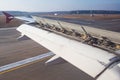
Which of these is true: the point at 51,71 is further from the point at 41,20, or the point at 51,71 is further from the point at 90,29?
the point at 90,29

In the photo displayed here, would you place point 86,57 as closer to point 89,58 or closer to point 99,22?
point 89,58

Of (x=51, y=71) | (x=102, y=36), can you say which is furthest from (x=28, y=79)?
(x=102, y=36)

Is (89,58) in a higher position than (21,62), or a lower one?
higher

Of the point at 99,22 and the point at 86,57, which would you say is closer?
the point at 86,57

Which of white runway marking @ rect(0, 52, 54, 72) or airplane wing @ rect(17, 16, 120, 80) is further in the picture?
white runway marking @ rect(0, 52, 54, 72)

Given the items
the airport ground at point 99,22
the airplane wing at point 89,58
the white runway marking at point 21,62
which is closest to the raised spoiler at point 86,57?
the airplane wing at point 89,58

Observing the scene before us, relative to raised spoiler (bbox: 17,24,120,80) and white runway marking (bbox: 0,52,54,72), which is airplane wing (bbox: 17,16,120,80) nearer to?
raised spoiler (bbox: 17,24,120,80)

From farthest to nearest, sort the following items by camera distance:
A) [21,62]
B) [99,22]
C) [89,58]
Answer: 1. [99,22]
2. [21,62]
3. [89,58]

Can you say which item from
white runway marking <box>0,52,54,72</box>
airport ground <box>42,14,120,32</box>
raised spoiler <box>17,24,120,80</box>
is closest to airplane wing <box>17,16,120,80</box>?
raised spoiler <box>17,24,120,80</box>

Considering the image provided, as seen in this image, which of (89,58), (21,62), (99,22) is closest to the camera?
(89,58)

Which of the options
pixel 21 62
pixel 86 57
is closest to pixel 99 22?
pixel 21 62

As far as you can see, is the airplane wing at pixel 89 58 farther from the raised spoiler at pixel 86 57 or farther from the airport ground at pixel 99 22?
the airport ground at pixel 99 22

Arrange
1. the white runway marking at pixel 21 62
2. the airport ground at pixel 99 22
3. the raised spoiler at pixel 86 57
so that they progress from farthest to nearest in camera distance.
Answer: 1. the airport ground at pixel 99 22
2. the white runway marking at pixel 21 62
3. the raised spoiler at pixel 86 57
